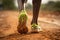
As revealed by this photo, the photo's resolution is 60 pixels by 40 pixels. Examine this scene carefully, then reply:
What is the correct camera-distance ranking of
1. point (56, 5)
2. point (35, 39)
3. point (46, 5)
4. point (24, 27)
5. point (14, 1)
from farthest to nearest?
point (14, 1) < point (46, 5) < point (56, 5) < point (24, 27) < point (35, 39)

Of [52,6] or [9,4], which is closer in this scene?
[52,6]

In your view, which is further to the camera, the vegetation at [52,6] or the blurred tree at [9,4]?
the blurred tree at [9,4]

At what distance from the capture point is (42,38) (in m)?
2.92

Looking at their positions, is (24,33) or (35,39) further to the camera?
(24,33)

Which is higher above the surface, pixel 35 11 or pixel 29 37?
pixel 35 11

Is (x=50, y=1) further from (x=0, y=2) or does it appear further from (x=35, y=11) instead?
(x=35, y=11)

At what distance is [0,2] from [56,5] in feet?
9.04

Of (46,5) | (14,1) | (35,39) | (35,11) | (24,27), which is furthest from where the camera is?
(14,1)

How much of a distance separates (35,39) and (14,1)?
6.88 m

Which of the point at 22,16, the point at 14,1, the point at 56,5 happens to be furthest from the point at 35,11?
the point at 14,1

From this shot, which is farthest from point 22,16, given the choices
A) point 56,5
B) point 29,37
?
point 56,5

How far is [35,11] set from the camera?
10.9 feet

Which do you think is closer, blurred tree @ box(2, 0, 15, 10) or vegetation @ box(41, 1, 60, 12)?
vegetation @ box(41, 1, 60, 12)

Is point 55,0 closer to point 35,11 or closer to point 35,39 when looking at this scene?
point 35,11
